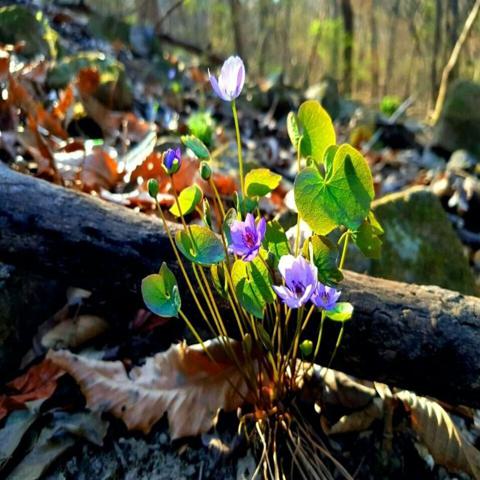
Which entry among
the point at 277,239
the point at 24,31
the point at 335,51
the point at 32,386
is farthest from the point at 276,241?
the point at 335,51

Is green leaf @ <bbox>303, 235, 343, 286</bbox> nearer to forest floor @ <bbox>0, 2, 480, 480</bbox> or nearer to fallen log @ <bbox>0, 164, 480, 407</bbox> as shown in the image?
fallen log @ <bbox>0, 164, 480, 407</bbox>

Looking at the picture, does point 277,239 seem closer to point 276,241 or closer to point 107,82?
point 276,241

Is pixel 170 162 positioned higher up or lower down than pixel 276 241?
higher up

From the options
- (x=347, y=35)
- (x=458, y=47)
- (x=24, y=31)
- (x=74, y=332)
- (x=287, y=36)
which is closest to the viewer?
(x=74, y=332)

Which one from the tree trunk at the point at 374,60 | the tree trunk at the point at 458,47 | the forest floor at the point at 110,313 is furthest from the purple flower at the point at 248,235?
the tree trunk at the point at 374,60

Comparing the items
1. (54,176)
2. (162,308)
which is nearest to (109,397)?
(162,308)

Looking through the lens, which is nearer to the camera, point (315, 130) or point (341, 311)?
point (341, 311)

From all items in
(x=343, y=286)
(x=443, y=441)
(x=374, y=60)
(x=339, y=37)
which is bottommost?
(x=374, y=60)
